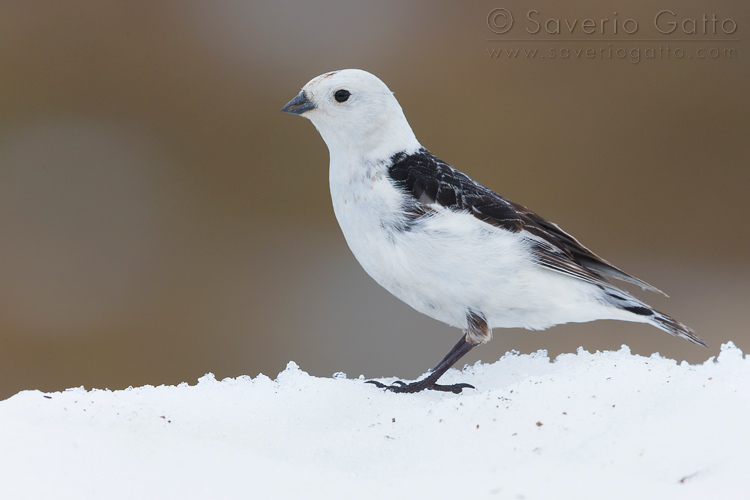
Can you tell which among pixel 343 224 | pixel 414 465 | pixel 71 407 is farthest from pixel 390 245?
pixel 71 407

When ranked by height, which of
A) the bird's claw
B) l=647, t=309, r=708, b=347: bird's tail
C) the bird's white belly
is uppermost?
the bird's white belly

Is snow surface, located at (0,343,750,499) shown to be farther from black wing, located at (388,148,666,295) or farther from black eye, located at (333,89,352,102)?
black eye, located at (333,89,352,102)

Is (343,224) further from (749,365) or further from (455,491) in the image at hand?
(749,365)

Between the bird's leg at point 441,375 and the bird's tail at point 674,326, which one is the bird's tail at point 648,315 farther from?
the bird's leg at point 441,375

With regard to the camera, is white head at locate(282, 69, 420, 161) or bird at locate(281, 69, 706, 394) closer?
bird at locate(281, 69, 706, 394)

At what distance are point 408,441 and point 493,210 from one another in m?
1.24

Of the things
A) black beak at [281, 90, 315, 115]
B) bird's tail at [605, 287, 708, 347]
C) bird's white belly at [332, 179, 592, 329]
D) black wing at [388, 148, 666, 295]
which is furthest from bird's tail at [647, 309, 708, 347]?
black beak at [281, 90, 315, 115]

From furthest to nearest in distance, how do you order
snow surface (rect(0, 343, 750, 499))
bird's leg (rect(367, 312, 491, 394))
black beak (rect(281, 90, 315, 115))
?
bird's leg (rect(367, 312, 491, 394)) < black beak (rect(281, 90, 315, 115)) < snow surface (rect(0, 343, 750, 499))

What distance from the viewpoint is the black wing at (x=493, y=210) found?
3432 mm

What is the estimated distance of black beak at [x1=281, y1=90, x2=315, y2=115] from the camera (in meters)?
3.54

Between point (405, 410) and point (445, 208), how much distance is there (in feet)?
3.14

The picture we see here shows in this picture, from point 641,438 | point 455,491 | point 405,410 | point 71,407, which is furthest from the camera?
point 405,410

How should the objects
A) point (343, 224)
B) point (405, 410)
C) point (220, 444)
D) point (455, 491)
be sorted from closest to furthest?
point (455, 491), point (220, 444), point (405, 410), point (343, 224)

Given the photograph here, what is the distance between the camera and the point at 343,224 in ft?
11.5
